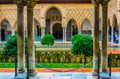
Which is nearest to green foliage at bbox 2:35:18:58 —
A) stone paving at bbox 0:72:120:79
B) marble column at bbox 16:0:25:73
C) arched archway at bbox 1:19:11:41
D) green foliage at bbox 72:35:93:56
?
green foliage at bbox 72:35:93:56

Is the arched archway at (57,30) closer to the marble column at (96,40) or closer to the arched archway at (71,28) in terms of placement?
the arched archway at (71,28)

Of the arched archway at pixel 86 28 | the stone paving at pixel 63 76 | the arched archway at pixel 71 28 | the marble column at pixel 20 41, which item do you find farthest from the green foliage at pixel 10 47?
the arched archway at pixel 71 28

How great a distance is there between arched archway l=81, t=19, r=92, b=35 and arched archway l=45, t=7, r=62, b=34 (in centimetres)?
351

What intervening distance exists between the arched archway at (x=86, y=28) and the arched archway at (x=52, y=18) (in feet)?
11.5

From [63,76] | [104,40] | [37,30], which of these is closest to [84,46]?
[63,76]

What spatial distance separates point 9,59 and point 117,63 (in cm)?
601

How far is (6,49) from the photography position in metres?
15.0

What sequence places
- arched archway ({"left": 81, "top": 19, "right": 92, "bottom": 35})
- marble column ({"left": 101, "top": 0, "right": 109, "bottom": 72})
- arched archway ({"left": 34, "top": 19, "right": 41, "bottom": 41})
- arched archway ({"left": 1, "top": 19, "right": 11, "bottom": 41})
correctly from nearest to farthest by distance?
marble column ({"left": 101, "top": 0, "right": 109, "bottom": 72})
arched archway ({"left": 81, "top": 19, "right": 92, "bottom": 35})
arched archway ({"left": 34, "top": 19, "right": 41, "bottom": 41})
arched archway ({"left": 1, "top": 19, "right": 11, "bottom": 41})

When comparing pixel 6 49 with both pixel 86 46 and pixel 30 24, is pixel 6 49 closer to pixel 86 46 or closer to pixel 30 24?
pixel 86 46

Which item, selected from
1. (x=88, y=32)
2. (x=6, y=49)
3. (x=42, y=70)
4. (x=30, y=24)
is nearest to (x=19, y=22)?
(x=30, y=24)

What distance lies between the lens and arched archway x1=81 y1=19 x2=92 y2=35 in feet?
129

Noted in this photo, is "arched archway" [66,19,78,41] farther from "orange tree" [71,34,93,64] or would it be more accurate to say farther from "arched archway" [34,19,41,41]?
"orange tree" [71,34,93,64]

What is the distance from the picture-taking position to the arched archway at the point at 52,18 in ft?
128

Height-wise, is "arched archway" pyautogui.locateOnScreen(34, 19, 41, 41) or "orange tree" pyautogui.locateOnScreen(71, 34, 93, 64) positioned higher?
"arched archway" pyautogui.locateOnScreen(34, 19, 41, 41)
